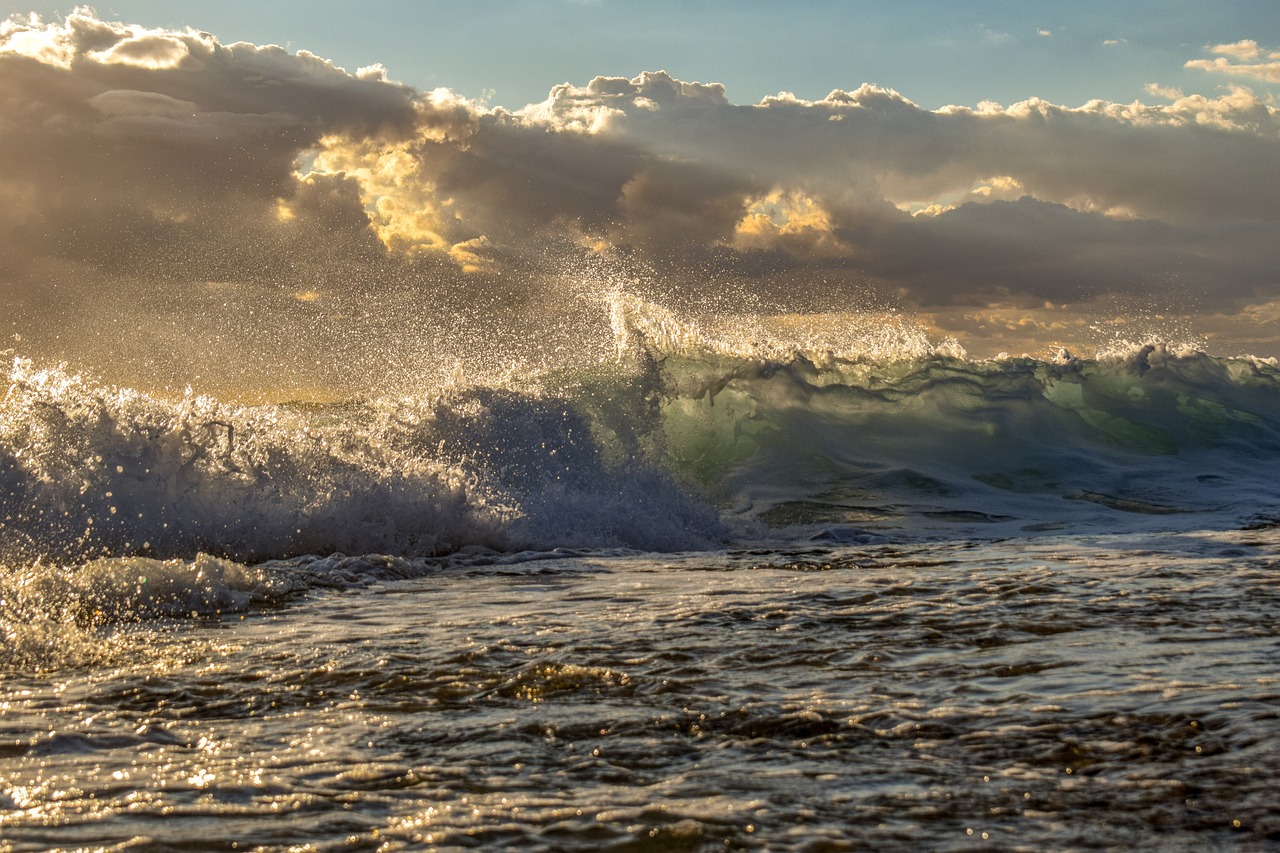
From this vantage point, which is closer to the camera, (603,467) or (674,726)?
(674,726)

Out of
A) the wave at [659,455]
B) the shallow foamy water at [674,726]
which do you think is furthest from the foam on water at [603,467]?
the shallow foamy water at [674,726]

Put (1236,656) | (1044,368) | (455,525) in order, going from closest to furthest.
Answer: (1236,656) → (455,525) → (1044,368)

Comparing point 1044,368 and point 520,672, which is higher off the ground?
point 1044,368

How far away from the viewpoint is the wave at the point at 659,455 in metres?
9.80

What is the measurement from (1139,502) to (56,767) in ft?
46.7

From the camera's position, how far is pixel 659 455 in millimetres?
14953

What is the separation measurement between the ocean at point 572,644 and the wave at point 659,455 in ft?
0.21

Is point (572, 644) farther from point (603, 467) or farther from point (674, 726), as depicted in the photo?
point (603, 467)

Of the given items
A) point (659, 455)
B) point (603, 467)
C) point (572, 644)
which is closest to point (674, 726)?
point (572, 644)

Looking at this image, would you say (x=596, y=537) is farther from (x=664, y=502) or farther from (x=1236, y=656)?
(x=1236, y=656)

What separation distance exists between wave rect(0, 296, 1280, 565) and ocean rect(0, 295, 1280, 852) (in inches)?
2.5

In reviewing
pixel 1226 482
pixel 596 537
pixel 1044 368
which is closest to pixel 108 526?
pixel 596 537

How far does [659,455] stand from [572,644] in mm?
9432

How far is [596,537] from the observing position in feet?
36.3
